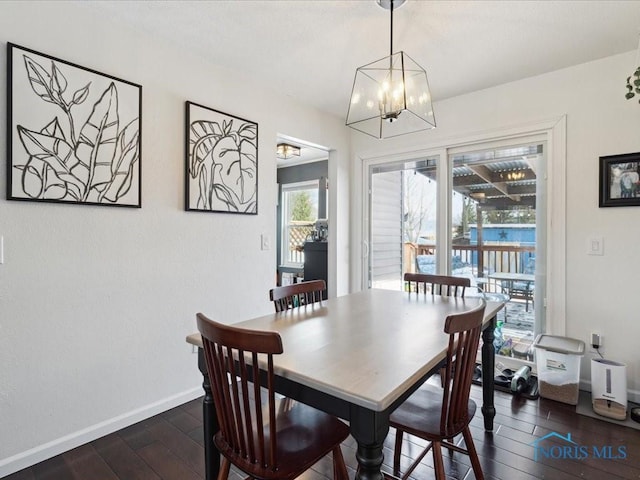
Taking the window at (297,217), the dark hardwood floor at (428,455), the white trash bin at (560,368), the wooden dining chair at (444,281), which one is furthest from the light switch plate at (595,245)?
the window at (297,217)

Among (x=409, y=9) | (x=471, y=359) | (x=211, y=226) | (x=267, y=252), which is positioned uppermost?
(x=409, y=9)

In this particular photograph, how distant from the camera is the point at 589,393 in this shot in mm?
2521

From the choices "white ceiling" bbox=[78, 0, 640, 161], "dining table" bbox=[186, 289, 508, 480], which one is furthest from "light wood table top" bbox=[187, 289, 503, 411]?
"white ceiling" bbox=[78, 0, 640, 161]

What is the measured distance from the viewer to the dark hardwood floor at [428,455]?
168cm

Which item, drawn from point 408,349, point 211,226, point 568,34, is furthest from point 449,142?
point 408,349

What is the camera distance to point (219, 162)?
256 centimetres

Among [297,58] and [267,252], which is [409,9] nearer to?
[297,58]

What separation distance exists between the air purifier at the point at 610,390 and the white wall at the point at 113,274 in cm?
250

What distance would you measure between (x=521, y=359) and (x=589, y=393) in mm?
482

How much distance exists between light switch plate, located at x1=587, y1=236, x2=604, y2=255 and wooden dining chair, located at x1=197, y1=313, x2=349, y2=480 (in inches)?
92.6

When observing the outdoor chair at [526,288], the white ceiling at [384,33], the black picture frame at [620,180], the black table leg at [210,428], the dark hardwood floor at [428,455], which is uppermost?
the white ceiling at [384,33]

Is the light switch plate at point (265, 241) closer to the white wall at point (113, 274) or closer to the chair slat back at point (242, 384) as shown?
the white wall at point (113, 274)

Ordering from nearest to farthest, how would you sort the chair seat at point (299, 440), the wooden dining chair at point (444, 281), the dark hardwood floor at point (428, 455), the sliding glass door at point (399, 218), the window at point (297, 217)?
the chair seat at point (299, 440) < the dark hardwood floor at point (428, 455) < the wooden dining chair at point (444, 281) < the sliding glass door at point (399, 218) < the window at point (297, 217)

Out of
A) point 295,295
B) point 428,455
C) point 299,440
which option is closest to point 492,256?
point 428,455
